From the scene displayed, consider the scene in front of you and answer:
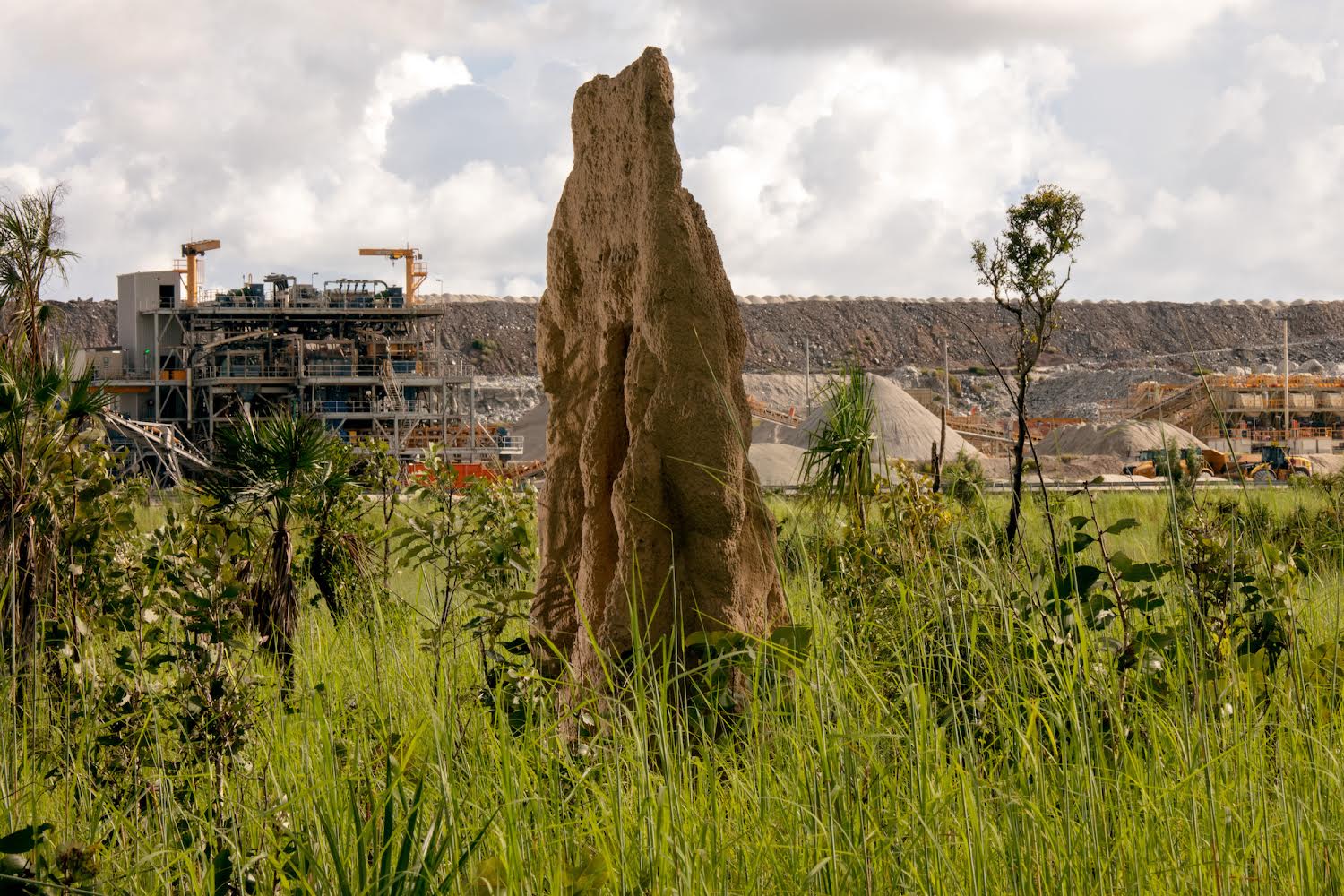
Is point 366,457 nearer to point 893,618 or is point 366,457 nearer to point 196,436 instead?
point 893,618

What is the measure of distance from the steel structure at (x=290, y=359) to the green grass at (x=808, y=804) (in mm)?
40310

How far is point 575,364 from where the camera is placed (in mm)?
5129

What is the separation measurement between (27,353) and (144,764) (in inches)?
89.0

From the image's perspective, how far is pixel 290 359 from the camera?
45938 millimetres

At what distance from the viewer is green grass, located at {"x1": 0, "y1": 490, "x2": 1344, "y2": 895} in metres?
2.68

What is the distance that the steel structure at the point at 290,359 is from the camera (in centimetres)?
4538

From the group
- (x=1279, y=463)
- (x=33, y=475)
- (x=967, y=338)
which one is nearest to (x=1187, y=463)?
(x=33, y=475)

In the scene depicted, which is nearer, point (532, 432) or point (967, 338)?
point (532, 432)

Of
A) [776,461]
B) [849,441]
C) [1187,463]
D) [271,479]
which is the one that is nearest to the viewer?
[1187,463]

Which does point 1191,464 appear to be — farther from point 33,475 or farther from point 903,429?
point 903,429

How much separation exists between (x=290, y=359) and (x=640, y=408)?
43672 mm

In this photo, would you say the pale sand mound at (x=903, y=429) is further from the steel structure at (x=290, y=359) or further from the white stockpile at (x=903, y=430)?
the steel structure at (x=290, y=359)

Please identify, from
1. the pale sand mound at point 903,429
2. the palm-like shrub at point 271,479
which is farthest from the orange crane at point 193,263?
the palm-like shrub at point 271,479

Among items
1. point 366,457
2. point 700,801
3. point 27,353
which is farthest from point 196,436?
point 700,801
